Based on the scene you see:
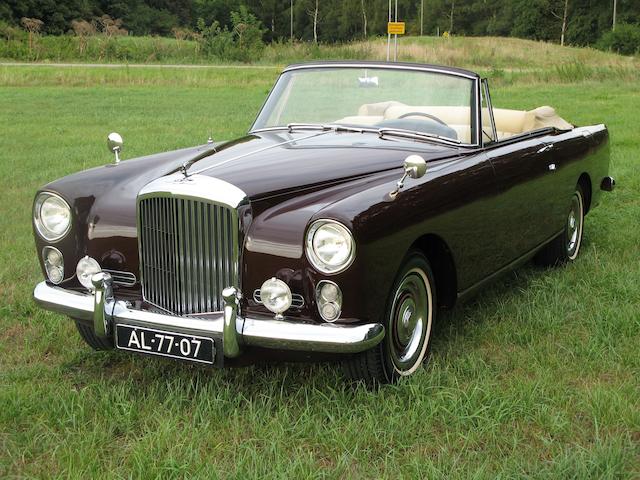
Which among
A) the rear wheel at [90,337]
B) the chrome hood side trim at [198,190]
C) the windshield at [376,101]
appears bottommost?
the rear wheel at [90,337]

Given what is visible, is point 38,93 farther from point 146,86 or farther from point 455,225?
point 455,225

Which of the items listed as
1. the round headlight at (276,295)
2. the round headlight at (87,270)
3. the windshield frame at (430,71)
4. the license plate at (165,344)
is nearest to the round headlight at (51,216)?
the round headlight at (87,270)

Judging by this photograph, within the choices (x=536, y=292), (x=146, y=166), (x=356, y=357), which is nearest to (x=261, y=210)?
(x=356, y=357)

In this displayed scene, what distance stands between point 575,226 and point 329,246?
311 centimetres

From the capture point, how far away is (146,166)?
384cm

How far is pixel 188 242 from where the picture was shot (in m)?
3.12

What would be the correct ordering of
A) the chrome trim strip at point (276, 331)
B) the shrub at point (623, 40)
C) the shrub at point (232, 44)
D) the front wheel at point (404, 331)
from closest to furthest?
the chrome trim strip at point (276, 331) < the front wheel at point (404, 331) < the shrub at point (232, 44) < the shrub at point (623, 40)

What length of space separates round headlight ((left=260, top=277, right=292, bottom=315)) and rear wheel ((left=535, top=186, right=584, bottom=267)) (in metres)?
2.64

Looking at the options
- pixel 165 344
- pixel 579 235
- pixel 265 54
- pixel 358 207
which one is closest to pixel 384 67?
pixel 358 207

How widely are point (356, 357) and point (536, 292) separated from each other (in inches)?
72.8

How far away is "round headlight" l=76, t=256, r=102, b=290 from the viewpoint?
335 centimetres

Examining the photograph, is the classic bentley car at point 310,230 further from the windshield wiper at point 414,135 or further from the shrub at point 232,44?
the shrub at point 232,44

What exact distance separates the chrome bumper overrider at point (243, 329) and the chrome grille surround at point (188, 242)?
0.12 metres

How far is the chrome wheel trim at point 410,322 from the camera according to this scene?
328 centimetres
